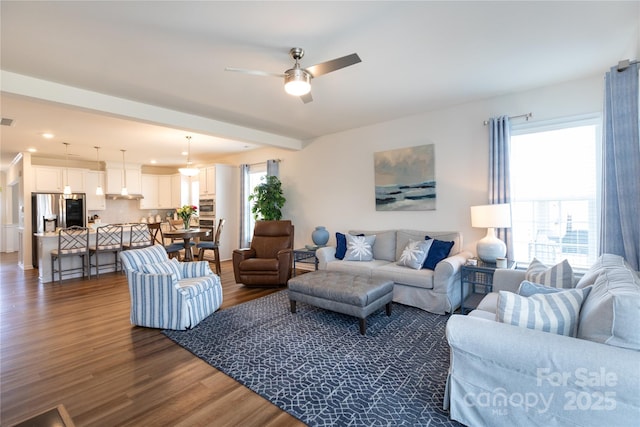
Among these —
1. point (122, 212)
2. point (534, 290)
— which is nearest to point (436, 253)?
point (534, 290)

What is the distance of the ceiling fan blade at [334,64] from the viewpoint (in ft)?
7.04

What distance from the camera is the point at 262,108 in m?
4.09

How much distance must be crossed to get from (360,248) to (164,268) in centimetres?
268

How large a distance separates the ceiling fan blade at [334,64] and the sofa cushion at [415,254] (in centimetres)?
258

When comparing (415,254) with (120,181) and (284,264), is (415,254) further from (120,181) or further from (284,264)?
(120,181)

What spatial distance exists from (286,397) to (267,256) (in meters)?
3.27

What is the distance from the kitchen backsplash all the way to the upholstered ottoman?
7.27 meters

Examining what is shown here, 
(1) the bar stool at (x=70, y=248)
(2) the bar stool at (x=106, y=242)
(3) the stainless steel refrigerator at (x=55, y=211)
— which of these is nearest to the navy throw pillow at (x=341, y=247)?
(2) the bar stool at (x=106, y=242)

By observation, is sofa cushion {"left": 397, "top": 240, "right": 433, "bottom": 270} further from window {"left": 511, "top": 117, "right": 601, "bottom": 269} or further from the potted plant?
the potted plant

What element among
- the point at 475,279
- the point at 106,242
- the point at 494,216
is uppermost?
the point at 494,216

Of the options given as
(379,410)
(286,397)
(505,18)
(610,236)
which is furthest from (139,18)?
(610,236)

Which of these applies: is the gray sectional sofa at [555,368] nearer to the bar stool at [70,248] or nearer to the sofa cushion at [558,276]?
the sofa cushion at [558,276]

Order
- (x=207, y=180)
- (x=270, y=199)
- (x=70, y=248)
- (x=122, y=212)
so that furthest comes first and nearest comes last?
(x=122, y=212), (x=207, y=180), (x=270, y=199), (x=70, y=248)

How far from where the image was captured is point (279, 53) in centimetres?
267
